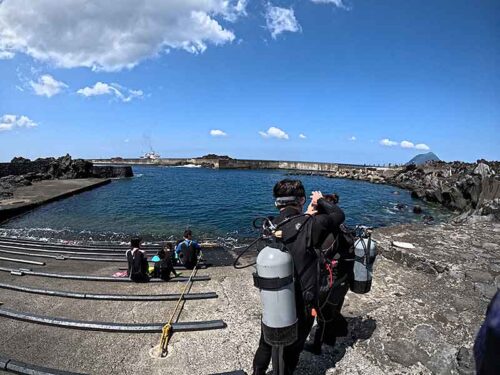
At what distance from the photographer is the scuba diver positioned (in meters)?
2.55

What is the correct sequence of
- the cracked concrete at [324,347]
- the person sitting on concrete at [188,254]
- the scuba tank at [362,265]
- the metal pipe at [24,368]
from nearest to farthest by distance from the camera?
1. the metal pipe at [24,368]
2. the cracked concrete at [324,347]
3. the scuba tank at [362,265]
4. the person sitting on concrete at [188,254]

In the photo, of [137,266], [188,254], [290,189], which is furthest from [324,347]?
[188,254]

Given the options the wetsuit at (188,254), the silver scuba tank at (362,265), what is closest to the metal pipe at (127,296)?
the wetsuit at (188,254)

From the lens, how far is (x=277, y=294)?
93.0 inches

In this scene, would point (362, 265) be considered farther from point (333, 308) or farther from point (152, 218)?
point (152, 218)

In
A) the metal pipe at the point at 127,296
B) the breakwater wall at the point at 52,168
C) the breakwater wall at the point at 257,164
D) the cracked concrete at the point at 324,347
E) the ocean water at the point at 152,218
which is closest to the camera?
the cracked concrete at the point at 324,347

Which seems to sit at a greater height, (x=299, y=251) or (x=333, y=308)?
(x=299, y=251)

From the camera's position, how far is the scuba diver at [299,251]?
2.55 metres

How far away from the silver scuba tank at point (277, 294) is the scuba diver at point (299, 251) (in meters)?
0.17

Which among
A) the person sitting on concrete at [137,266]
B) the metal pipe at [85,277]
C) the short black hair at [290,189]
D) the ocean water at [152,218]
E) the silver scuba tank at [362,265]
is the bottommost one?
the ocean water at [152,218]

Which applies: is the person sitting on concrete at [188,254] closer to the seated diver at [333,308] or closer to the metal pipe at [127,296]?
the metal pipe at [127,296]

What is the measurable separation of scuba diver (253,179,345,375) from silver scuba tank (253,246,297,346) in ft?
0.57

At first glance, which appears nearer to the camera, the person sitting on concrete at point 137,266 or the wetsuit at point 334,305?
the wetsuit at point 334,305

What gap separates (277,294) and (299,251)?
417 mm
